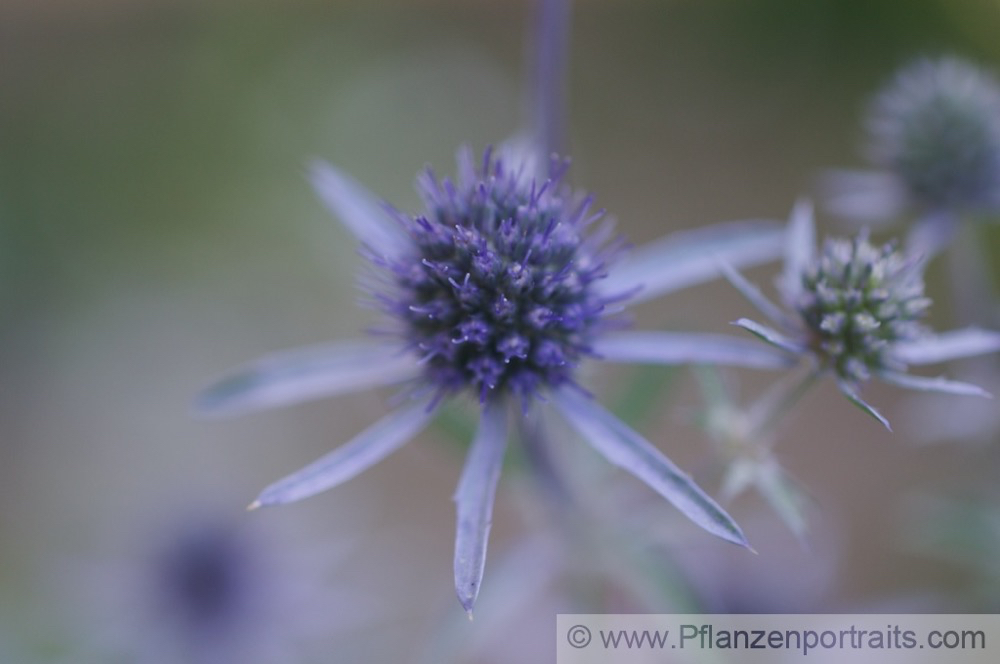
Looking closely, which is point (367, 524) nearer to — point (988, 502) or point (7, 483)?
point (7, 483)

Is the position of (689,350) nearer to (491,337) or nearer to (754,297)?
(754,297)

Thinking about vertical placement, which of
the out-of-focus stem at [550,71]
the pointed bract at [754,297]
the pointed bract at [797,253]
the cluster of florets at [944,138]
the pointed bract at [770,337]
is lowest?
the pointed bract at [770,337]

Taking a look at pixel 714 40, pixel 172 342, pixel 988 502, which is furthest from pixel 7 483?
pixel 714 40

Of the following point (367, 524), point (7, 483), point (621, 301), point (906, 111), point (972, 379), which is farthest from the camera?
point (7, 483)

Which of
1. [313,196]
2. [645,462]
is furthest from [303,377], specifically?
[313,196]

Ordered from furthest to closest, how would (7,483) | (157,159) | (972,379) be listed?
(157,159)
(7,483)
(972,379)

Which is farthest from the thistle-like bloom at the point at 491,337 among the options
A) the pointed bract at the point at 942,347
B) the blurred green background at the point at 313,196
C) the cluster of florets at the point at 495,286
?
the blurred green background at the point at 313,196

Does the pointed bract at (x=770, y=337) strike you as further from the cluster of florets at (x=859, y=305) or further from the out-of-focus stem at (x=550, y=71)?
the out-of-focus stem at (x=550, y=71)

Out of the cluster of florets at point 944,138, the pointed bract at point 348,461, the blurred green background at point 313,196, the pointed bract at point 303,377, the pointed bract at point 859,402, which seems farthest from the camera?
the blurred green background at point 313,196
